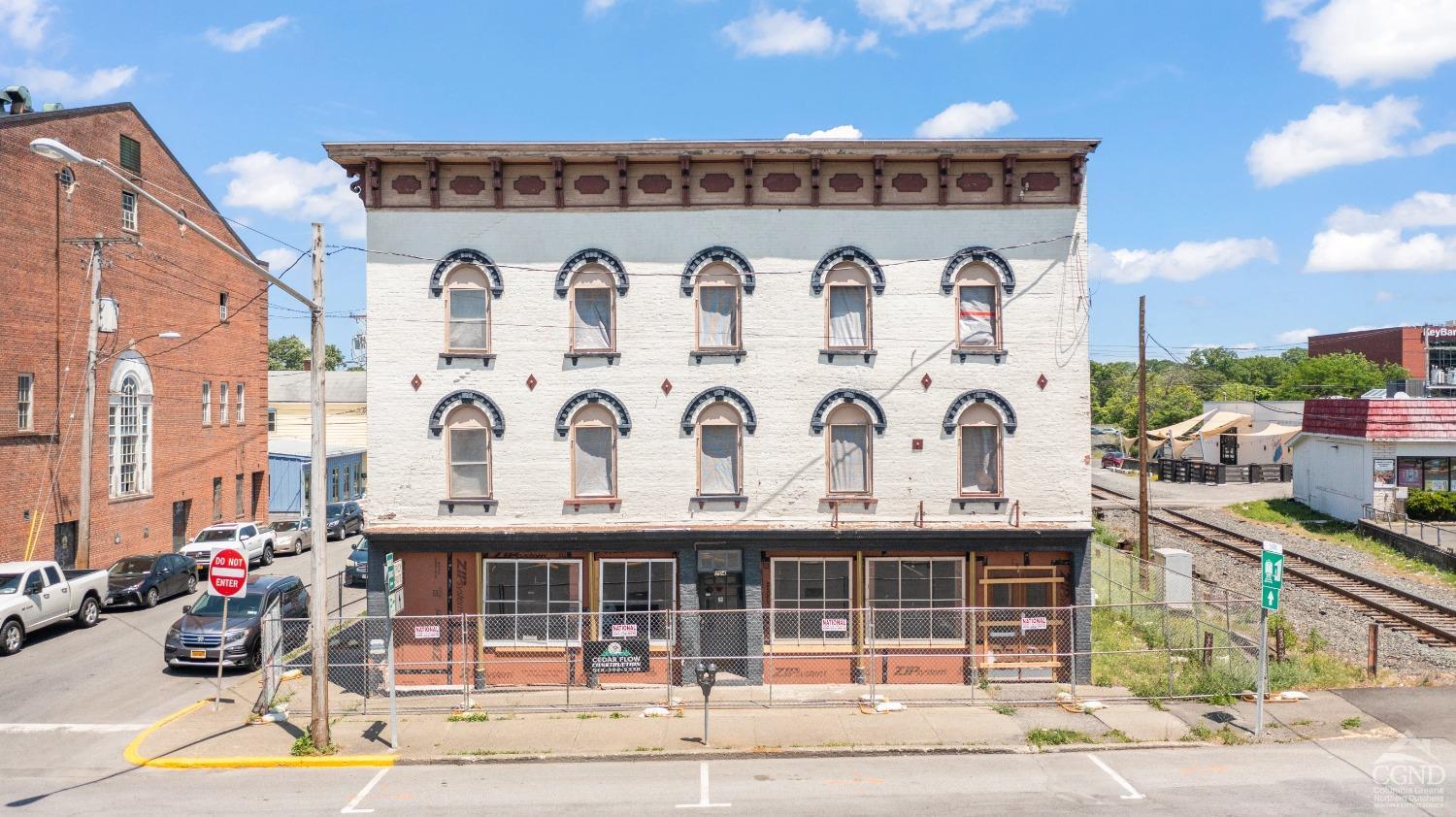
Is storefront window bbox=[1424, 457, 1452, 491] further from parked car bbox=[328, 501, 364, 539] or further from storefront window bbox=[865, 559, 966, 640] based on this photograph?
parked car bbox=[328, 501, 364, 539]

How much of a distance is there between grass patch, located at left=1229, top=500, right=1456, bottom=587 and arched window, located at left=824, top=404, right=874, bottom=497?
1866 cm

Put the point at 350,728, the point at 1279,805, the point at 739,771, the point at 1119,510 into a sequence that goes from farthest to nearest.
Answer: the point at 1119,510 → the point at 350,728 → the point at 739,771 → the point at 1279,805

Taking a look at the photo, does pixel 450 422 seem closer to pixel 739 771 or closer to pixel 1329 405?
pixel 739 771

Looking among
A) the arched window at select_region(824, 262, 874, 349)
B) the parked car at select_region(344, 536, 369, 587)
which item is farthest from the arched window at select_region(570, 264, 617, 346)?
the parked car at select_region(344, 536, 369, 587)

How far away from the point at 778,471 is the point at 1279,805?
30.7 feet

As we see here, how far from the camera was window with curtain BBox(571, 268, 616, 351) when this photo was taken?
1835cm

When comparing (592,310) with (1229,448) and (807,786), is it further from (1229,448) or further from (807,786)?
(1229,448)

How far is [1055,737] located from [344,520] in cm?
3391

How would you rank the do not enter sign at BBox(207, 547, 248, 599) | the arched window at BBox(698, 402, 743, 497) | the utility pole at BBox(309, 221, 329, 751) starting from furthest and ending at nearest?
1. the arched window at BBox(698, 402, 743, 497)
2. the do not enter sign at BBox(207, 547, 248, 599)
3. the utility pole at BBox(309, 221, 329, 751)

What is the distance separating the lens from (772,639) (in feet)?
59.3

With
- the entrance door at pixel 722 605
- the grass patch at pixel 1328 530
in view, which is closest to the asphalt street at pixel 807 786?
the entrance door at pixel 722 605

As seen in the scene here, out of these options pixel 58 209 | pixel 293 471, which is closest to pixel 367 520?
pixel 58 209

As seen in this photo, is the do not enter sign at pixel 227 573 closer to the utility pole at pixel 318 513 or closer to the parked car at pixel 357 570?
the utility pole at pixel 318 513

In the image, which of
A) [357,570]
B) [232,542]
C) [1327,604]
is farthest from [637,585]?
[232,542]
